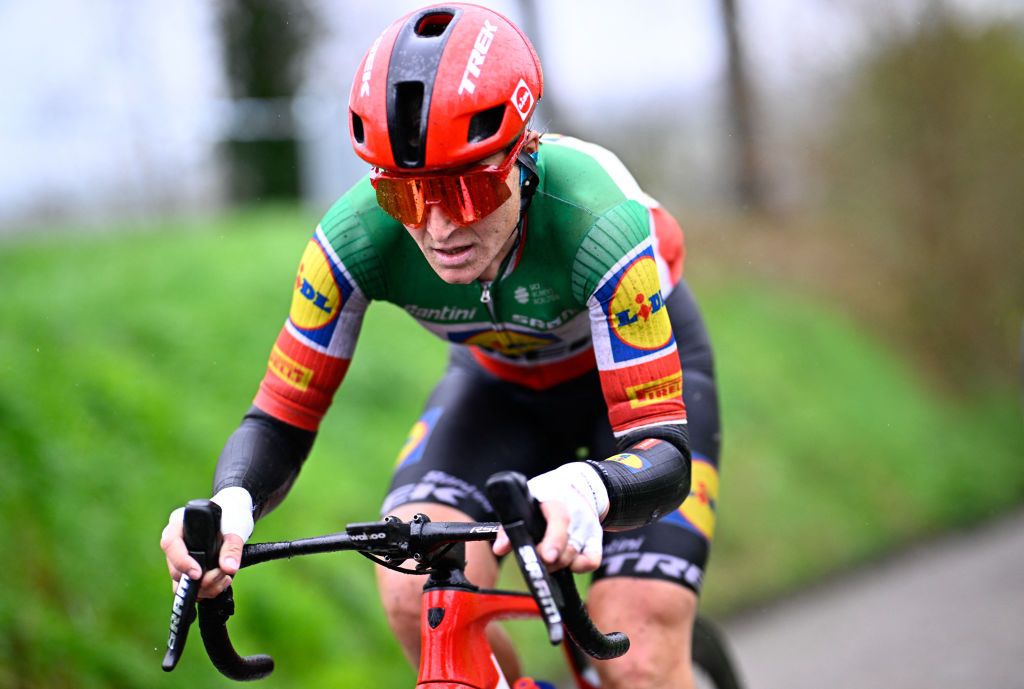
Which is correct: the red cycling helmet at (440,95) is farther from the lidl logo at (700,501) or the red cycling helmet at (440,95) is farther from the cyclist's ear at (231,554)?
the lidl logo at (700,501)

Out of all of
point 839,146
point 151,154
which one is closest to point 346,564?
point 151,154

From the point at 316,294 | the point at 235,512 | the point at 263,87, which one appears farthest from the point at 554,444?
the point at 263,87

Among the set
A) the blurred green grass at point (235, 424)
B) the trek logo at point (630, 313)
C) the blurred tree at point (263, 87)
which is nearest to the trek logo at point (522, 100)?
the trek logo at point (630, 313)

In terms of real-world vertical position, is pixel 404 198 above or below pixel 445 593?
above

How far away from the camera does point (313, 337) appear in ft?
9.84

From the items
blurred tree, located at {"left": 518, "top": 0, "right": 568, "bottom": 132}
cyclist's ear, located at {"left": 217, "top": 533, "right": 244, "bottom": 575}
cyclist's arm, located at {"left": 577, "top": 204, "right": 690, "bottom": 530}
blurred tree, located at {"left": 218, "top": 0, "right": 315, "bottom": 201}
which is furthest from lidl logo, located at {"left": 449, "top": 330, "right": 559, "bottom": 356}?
blurred tree, located at {"left": 218, "top": 0, "right": 315, "bottom": 201}

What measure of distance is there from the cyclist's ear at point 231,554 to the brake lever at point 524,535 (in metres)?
0.68

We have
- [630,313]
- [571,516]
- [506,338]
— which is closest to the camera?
[571,516]

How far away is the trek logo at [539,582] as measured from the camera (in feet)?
6.97

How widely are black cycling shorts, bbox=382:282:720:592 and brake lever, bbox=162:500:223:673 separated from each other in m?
0.79

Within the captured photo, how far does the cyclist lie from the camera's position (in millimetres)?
2564

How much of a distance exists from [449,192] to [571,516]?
2.50ft

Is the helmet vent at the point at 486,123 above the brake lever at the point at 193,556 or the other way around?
above

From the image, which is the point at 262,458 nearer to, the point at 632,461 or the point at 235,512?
the point at 235,512
